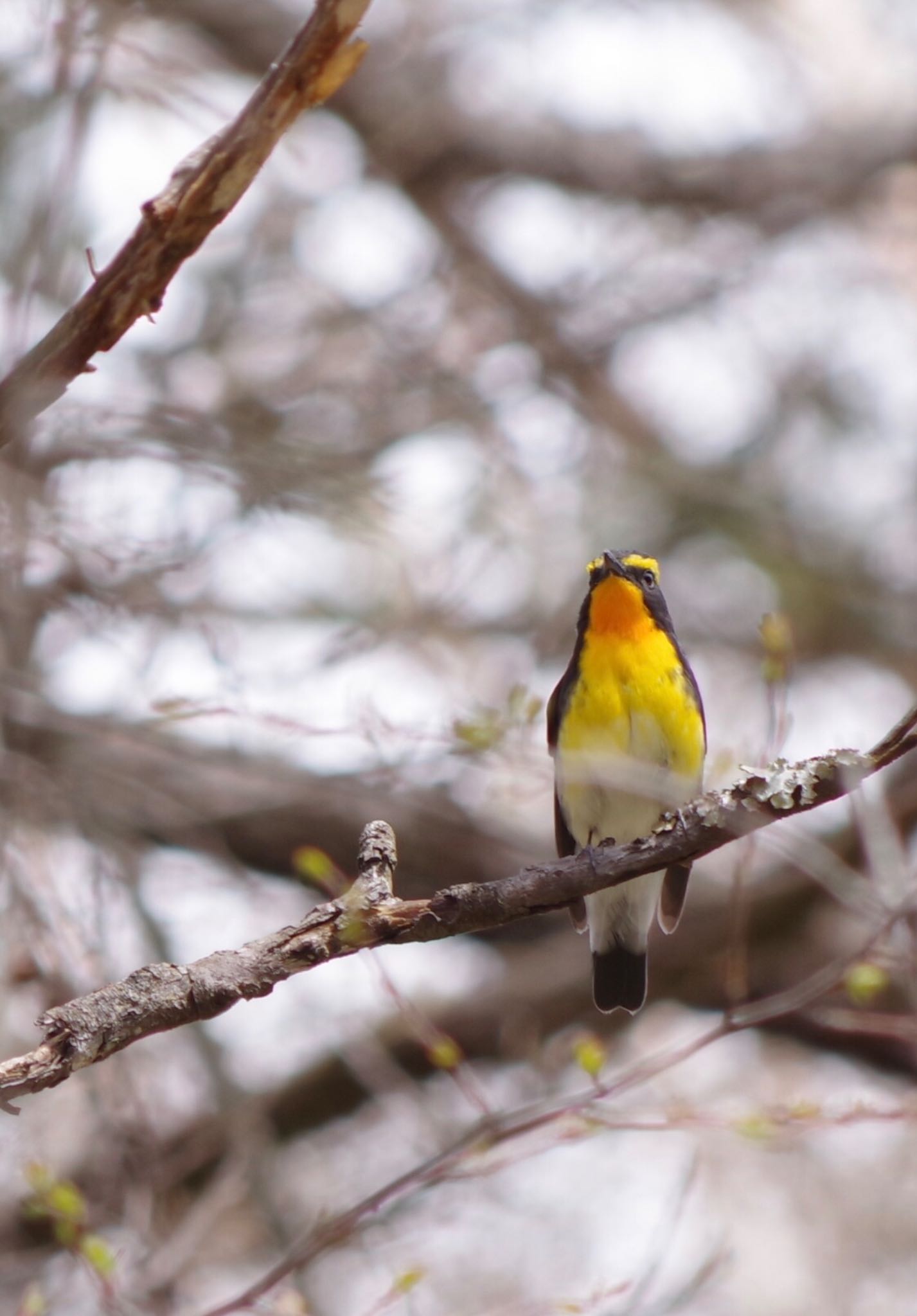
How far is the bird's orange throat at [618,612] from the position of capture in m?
5.55

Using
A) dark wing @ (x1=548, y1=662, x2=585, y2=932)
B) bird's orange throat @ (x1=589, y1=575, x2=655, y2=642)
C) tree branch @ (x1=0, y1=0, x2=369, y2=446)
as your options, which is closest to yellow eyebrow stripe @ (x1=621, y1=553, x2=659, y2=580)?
bird's orange throat @ (x1=589, y1=575, x2=655, y2=642)

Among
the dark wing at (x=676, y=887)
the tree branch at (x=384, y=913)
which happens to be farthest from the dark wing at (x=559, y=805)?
the tree branch at (x=384, y=913)

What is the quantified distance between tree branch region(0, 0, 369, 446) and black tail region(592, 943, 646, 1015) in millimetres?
3492

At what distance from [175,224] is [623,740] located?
9.13ft

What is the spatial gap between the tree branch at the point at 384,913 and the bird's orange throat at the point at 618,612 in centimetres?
230

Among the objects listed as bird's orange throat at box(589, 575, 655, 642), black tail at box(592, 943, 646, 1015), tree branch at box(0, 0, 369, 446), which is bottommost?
black tail at box(592, 943, 646, 1015)

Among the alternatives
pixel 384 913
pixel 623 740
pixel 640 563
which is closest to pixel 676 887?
pixel 623 740

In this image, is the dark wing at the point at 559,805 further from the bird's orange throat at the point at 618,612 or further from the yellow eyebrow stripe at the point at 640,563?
the yellow eyebrow stripe at the point at 640,563

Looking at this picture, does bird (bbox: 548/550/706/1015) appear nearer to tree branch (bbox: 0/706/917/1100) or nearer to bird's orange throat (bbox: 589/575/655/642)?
bird's orange throat (bbox: 589/575/655/642)

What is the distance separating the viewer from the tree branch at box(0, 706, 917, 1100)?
2623mm

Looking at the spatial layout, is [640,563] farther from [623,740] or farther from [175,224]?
[175,224]

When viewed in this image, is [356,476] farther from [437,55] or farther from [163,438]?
[437,55]

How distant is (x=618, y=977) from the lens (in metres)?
5.73

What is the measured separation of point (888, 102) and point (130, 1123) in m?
10.7
